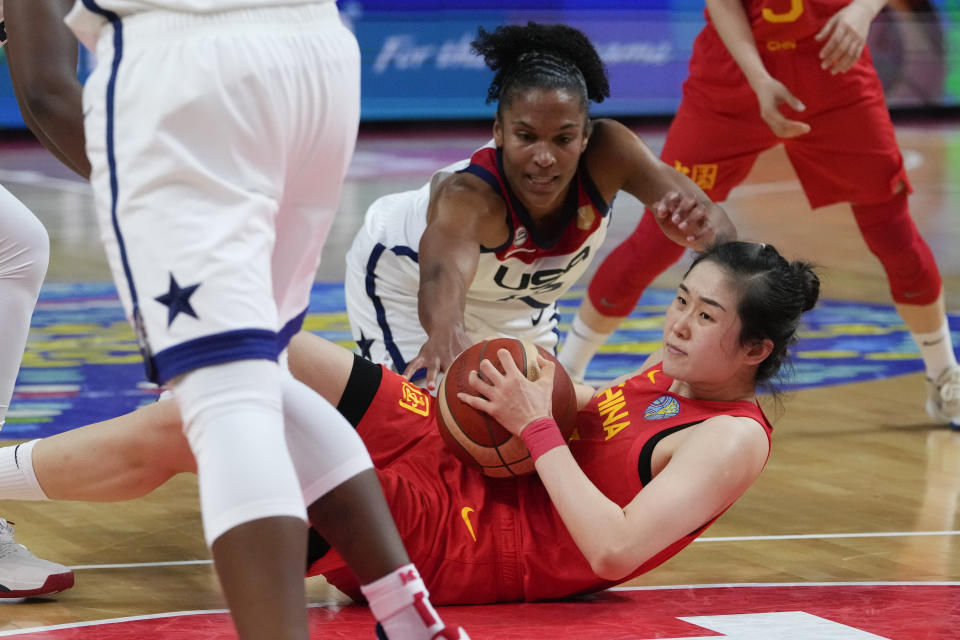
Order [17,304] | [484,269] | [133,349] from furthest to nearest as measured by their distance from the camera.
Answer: [133,349] → [484,269] → [17,304]

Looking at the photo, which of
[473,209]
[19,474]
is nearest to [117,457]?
[19,474]

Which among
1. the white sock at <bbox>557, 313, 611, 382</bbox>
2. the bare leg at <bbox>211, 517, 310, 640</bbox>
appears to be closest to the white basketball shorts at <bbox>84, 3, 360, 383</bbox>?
the bare leg at <bbox>211, 517, 310, 640</bbox>

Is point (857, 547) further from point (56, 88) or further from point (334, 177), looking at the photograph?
point (56, 88)

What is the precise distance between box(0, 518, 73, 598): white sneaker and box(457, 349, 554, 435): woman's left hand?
40.0 inches

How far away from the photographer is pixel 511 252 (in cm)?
430

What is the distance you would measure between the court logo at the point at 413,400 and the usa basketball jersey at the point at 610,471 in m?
0.36

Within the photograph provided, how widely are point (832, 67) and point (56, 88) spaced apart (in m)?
3.38

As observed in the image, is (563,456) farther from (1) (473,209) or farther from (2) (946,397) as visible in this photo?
(2) (946,397)

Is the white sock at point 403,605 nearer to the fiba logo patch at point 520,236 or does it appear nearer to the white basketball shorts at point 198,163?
the white basketball shorts at point 198,163

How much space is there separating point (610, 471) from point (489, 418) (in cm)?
32

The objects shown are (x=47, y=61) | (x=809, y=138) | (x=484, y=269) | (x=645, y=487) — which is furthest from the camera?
(x=809, y=138)

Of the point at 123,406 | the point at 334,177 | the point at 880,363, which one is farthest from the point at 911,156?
the point at 334,177

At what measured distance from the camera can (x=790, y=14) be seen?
5109 millimetres

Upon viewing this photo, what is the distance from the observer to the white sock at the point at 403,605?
7.07ft
